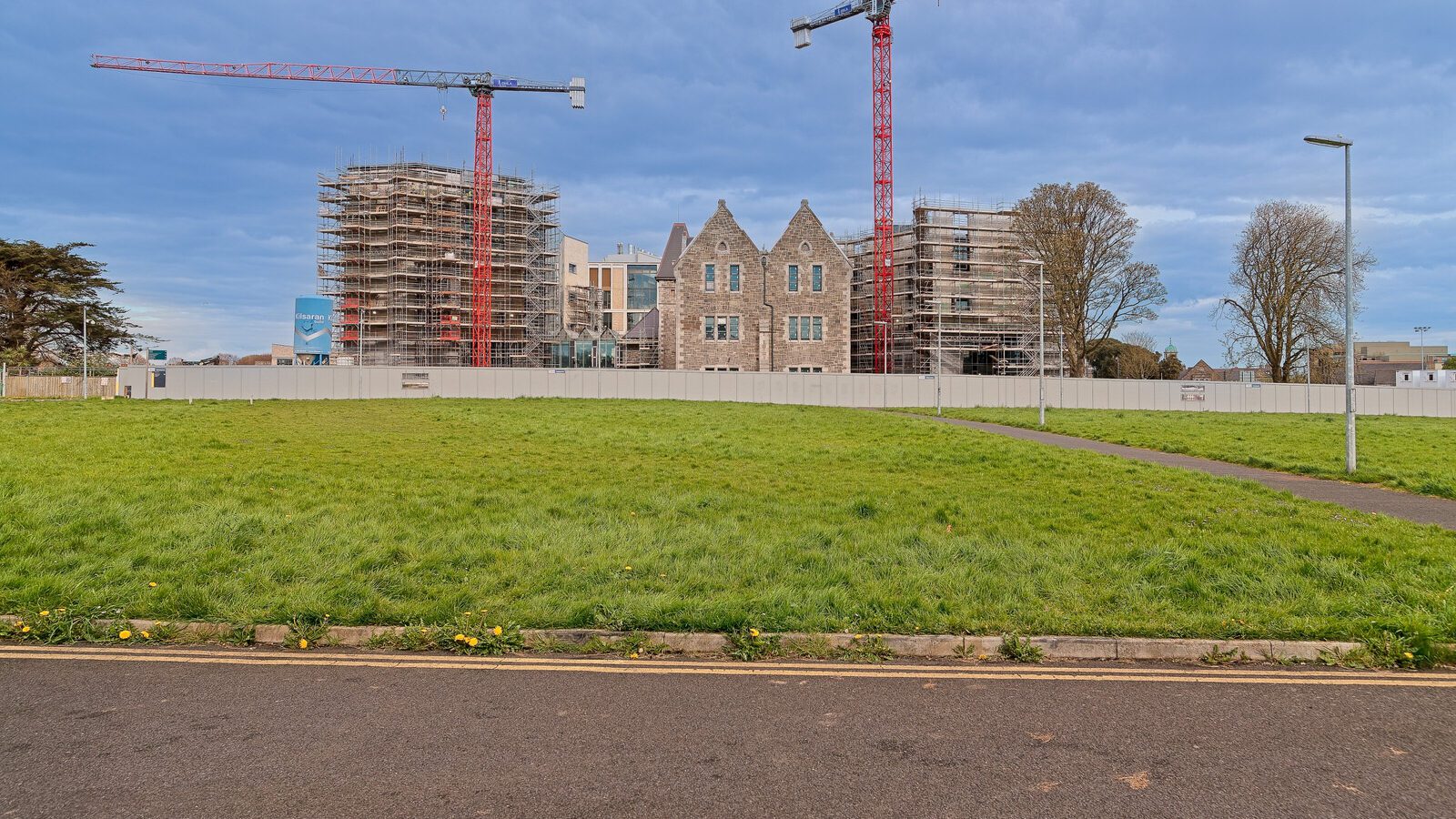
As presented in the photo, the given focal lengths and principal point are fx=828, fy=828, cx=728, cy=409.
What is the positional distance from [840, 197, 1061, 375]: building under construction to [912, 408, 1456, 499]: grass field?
3261 cm

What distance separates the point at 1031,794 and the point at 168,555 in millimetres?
8422

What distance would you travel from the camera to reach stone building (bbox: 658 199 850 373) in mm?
60281

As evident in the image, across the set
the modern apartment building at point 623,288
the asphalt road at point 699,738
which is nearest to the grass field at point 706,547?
the asphalt road at point 699,738

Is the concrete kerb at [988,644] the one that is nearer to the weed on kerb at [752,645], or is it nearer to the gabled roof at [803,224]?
the weed on kerb at [752,645]

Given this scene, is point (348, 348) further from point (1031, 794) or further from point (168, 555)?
point (1031, 794)

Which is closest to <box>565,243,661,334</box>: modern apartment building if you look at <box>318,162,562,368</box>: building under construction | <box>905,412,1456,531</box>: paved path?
<box>318,162,562,368</box>: building under construction

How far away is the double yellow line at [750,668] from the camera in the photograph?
598 centimetres

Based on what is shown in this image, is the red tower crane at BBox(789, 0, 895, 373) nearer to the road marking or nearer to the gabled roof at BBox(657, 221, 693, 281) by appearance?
the gabled roof at BBox(657, 221, 693, 281)

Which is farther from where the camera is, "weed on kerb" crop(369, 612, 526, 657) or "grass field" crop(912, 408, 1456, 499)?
"grass field" crop(912, 408, 1456, 499)

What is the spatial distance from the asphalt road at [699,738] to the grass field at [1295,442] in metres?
12.6

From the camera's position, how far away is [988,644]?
6559mm

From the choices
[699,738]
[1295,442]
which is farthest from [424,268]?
[699,738]

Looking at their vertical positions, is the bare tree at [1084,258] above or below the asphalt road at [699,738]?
above

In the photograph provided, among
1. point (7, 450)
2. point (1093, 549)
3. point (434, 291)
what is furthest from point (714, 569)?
point (434, 291)
